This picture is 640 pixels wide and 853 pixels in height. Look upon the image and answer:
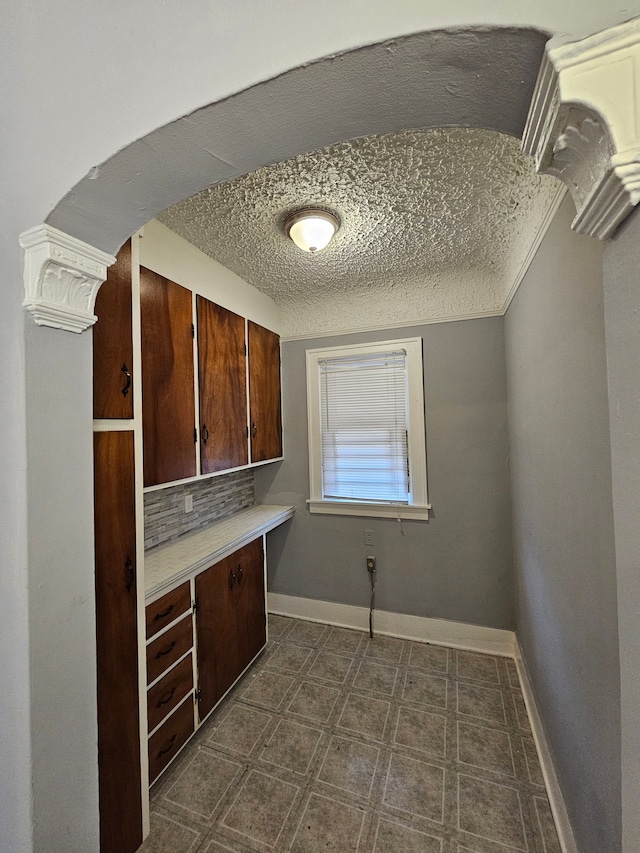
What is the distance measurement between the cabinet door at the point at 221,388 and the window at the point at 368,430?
69 centimetres

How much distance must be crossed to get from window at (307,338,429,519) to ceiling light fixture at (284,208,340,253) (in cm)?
107

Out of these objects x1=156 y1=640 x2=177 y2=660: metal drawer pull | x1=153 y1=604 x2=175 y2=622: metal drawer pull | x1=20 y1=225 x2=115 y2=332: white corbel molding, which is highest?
x1=20 y1=225 x2=115 y2=332: white corbel molding

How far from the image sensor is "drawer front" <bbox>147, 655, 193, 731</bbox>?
147 cm

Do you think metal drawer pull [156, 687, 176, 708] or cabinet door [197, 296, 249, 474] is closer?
metal drawer pull [156, 687, 176, 708]

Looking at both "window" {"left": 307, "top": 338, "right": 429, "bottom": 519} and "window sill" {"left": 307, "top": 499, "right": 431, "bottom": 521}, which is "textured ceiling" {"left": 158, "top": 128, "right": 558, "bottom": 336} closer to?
"window" {"left": 307, "top": 338, "right": 429, "bottom": 519}

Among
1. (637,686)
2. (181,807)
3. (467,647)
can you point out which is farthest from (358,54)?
(467,647)

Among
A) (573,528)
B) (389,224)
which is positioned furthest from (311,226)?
(573,528)

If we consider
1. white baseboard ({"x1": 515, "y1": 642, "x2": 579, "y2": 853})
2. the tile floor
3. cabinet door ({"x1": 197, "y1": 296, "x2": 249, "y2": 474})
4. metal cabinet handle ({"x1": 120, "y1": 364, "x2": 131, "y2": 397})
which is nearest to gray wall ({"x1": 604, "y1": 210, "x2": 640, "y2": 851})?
white baseboard ({"x1": 515, "y1": 642, "x2": 579, "y2": 853})

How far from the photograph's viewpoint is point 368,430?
2684 millimetres

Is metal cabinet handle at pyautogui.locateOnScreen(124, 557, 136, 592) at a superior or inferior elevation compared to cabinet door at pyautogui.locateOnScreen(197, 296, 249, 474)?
inferior

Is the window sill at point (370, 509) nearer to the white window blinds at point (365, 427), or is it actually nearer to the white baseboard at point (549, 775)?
the white window blinds at point (365, 427)

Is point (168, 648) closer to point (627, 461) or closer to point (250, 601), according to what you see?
point (250, 601)

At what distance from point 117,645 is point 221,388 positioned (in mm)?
1320

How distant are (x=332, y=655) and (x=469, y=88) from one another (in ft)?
9.09
